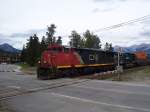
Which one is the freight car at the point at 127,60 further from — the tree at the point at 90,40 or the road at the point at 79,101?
the tree at the point at 90,40

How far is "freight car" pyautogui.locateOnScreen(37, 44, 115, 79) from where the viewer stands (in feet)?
86.1

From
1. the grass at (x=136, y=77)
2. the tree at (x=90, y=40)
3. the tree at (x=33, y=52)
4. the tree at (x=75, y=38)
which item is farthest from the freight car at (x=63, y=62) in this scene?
the tree at (x=75, y=38)

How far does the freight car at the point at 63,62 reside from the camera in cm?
2623

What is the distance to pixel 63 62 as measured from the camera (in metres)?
27.0

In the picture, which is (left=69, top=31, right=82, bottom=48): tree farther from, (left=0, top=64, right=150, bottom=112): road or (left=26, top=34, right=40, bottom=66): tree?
(left=0, top=64, right=150, bottom=112): road

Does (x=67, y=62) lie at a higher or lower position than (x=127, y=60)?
lower

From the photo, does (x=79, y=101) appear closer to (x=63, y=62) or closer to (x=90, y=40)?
Result: (x=63, y=62)

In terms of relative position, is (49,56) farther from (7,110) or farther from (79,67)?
(7,110)

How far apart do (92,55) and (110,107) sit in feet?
64.6

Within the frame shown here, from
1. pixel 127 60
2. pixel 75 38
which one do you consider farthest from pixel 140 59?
pixel 75 38

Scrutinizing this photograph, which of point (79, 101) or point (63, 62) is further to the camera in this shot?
point (63, 62)

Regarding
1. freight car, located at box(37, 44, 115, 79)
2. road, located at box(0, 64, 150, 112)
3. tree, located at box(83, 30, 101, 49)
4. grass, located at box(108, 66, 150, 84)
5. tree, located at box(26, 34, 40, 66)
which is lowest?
road, located at box(0, 64, 150, 112)

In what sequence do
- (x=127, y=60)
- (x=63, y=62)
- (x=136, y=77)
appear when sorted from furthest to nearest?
(x=127, y=60) → (x=63, y=62) → (x=136, y=77)

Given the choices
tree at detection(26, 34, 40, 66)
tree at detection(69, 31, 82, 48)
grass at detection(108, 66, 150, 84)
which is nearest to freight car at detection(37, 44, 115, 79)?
grass at detection(108, 66, 150, 84)
